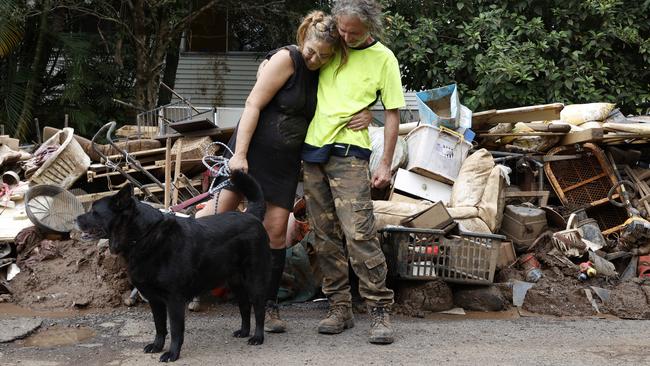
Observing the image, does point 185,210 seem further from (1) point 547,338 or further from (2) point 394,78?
(1) point 547,338

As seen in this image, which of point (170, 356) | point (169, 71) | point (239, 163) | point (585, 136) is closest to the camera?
point (170, 356)

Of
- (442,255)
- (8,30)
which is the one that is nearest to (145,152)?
(442,255)

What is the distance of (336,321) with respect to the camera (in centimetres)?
520

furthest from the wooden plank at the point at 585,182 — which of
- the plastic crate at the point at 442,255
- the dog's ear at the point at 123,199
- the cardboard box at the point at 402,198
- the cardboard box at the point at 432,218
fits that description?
the dog's ear at the point at 123,199

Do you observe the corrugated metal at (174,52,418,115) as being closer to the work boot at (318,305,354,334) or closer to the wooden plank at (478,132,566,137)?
the wooden plank at (478,132,566,137)

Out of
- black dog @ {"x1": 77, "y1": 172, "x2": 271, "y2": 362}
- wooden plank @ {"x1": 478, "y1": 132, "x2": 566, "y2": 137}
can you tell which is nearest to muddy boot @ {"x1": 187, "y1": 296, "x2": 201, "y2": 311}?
black dog @ {"x1": 77, "y1": 172, "x2": 271, "y2": 362}

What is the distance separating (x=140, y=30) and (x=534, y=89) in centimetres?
678

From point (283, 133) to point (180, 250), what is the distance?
107 centimetres

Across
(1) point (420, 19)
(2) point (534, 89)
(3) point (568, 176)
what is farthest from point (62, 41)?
(3) point (568, 176)

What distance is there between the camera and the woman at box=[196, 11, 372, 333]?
4.89m

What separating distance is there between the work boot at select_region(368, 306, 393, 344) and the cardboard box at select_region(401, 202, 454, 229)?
114cm

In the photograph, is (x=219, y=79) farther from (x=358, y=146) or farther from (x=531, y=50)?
(x=358, y=146)

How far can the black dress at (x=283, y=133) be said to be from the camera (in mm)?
5004

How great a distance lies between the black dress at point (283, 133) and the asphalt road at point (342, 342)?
1001 mm
